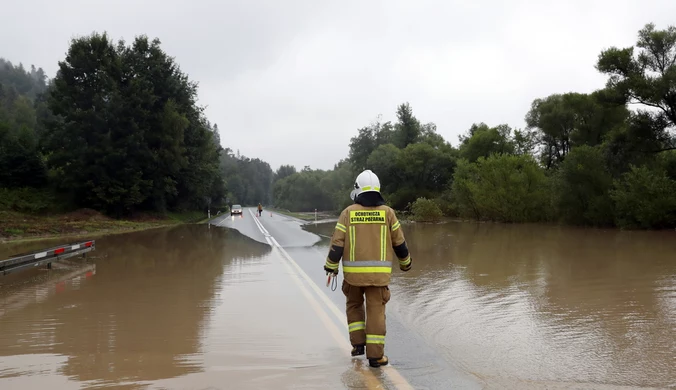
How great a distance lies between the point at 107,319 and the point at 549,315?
610 centimetres

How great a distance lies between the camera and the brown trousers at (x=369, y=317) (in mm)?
5375

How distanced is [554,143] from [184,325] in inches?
1955

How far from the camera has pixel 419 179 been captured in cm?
5981

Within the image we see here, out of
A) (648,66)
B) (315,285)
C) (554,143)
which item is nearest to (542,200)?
(648,66)

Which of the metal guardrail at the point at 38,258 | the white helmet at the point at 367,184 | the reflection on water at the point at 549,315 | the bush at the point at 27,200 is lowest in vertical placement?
the reflection on water at the point at 549,315

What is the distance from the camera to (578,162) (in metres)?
32.1

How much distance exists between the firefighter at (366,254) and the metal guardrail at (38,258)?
27.2 ft

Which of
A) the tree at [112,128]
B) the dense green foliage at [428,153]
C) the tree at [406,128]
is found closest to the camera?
the dense green foliage at [428,153]

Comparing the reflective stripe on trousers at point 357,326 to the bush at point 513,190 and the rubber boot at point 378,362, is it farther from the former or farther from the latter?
the bush at point 513,190

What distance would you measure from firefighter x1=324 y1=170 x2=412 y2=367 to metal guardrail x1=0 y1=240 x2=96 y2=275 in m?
8.29

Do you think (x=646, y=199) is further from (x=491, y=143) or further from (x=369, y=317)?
(x=491, y=143)

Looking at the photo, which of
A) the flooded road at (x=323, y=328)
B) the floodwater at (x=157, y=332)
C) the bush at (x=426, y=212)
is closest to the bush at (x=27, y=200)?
the bush at (x=426, y=212)

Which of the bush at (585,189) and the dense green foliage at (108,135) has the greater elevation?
the dense green foliage at (108,135)

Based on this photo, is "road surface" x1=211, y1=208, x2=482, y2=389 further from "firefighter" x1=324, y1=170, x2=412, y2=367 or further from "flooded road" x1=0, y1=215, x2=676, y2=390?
"firefighter" x1=324, y1=170, x2=412, y2=367
